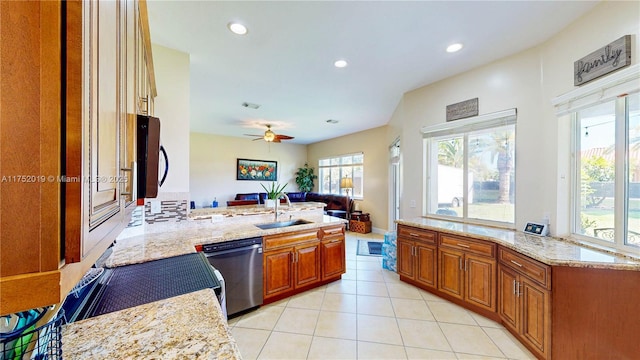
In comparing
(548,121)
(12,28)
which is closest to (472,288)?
(548,121)

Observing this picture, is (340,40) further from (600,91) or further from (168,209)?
(168,209)

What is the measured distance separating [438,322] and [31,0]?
309 cm

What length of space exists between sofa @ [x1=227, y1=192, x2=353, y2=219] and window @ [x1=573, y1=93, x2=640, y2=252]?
4.82 metres

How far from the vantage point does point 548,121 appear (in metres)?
2.33

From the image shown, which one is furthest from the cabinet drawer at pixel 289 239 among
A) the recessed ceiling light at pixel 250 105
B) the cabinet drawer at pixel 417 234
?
the recessed ceiling light at pixel 250 105

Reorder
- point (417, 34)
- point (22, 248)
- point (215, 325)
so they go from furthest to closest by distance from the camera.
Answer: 1. point (417, 34)
2. point (215, 325)
3. point (22, 248)

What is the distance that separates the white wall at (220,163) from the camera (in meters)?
6.99

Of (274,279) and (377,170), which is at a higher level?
(377,170)

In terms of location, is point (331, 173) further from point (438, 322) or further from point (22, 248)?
point (22, 248)

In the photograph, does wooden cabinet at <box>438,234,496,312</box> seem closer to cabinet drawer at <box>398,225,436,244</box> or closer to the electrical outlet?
cabinet drawer at <box>398,225,436,244</box>

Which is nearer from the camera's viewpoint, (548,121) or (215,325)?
(215,325)

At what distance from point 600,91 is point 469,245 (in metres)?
1.67

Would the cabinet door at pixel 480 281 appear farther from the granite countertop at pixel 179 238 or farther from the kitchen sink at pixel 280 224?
the kitchen sink at pixel 280 224

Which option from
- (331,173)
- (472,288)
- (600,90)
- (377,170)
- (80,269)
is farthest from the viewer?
(331,173)
